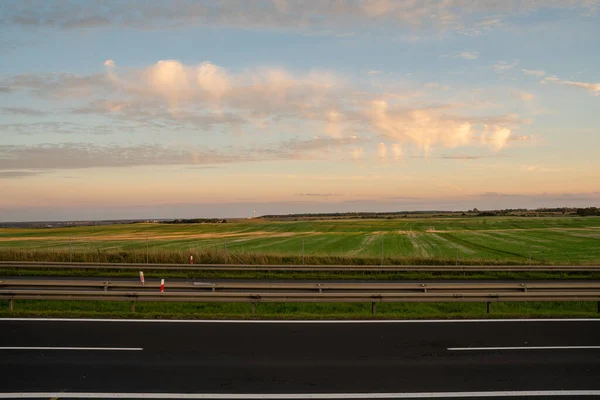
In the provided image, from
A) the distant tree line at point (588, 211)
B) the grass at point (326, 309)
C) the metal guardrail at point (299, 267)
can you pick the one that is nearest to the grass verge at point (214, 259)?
the metal guardrail at point (299, 267)

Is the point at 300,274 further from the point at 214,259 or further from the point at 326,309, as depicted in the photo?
the point at 326,309

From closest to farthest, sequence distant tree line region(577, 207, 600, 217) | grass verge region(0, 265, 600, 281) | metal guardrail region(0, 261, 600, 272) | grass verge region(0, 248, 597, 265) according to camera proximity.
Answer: grass verge region(0, 265, 600, 281) < metal guardrail region(0, 261, 600, 272) < grass verge region(0, 248, 597, 265) < distant tree line region(577, 207, 600, 217)
